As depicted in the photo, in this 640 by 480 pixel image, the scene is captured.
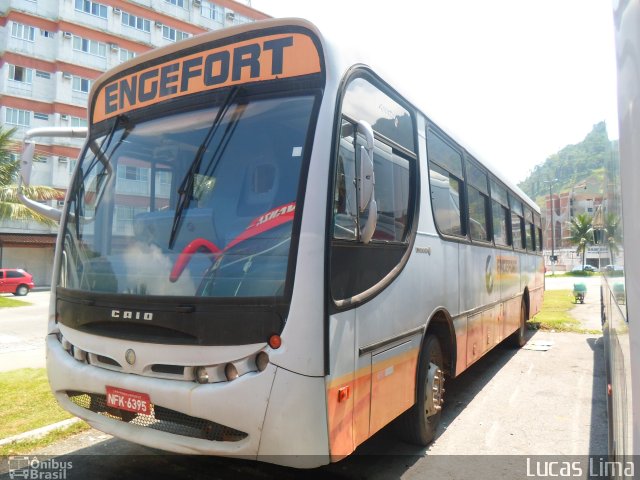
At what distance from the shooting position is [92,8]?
117ft

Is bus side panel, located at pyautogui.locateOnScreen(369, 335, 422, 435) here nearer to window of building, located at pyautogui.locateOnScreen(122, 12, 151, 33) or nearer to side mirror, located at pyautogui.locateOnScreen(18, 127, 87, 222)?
side mirror, located at pyautogui.locateOnScreen(18, 127, 87, 222)

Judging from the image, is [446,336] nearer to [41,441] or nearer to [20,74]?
[41,441]

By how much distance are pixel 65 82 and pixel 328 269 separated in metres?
38.7

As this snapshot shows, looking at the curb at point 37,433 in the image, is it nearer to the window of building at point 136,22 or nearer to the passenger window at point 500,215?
the passenger window at point 500,215

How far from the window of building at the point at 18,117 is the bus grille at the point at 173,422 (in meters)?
36.8

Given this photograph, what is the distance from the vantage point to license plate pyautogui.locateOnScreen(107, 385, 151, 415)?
119 inches

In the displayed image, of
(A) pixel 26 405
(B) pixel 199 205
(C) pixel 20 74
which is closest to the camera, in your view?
(B) pixel 199 205

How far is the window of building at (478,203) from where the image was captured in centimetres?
605

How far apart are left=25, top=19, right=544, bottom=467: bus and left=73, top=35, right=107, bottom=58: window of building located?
37236 millimetres

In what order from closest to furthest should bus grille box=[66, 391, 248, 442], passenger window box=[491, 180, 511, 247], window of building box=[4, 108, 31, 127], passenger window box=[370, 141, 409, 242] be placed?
1. bus grille box=[66, 391, 248, 442]
2. passenger window box=[370, 141, 409, 242]
3. passenger window box=[491, 180, 511, 247]
4. window of building box=[4, 108, 31, 127]

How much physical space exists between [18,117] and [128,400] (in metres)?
37.6

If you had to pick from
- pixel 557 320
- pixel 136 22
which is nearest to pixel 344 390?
pixel 557 320

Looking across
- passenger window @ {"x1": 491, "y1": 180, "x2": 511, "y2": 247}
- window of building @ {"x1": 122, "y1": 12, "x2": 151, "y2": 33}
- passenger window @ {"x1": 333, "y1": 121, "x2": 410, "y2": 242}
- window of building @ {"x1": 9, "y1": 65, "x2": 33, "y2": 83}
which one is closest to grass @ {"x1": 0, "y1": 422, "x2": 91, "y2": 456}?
passenger window @ {"x1": 333, "y1": 121, "x2": 410, "y2": 242}

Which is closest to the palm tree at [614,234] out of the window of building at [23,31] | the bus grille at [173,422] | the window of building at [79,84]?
the bus grille at [173,422]
